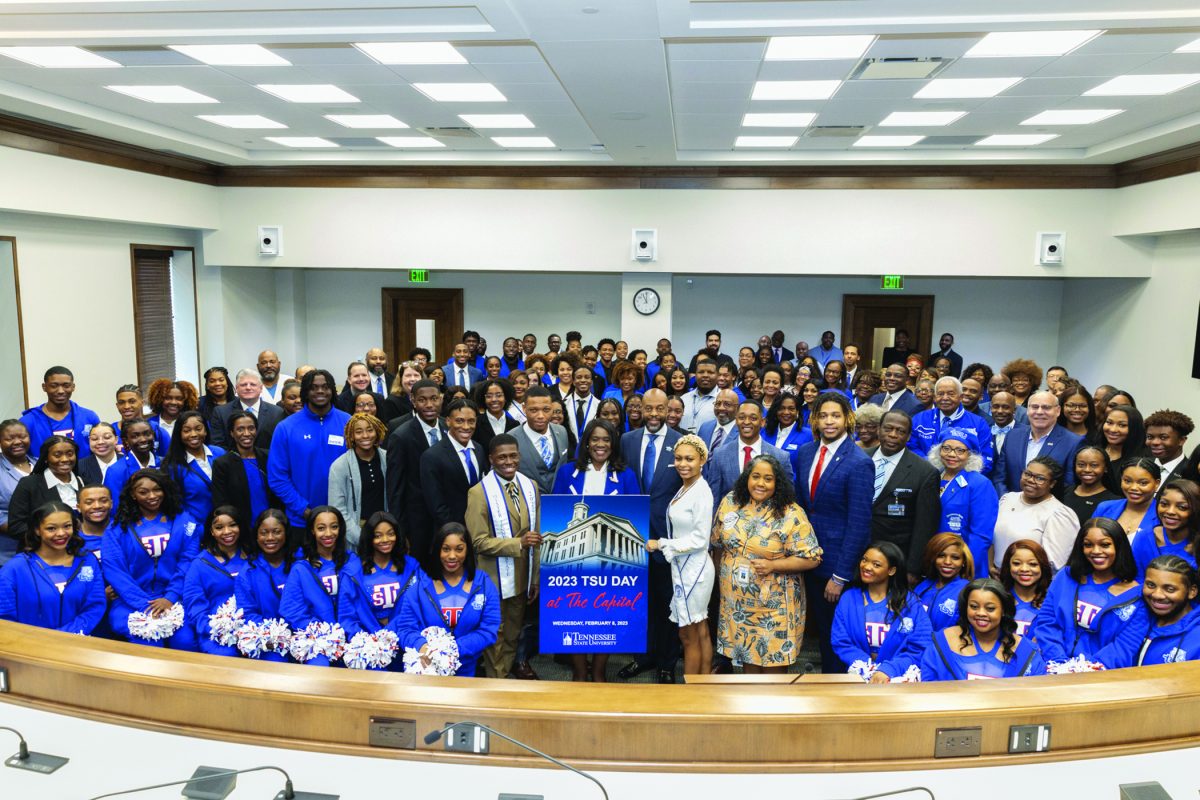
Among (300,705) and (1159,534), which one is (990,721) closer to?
(300,705)

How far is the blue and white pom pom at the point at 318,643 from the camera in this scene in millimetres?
3316

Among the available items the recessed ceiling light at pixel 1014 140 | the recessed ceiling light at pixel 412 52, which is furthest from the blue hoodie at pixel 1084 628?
the recessed ceiling light at pixel 1014 140

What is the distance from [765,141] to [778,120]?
109cm

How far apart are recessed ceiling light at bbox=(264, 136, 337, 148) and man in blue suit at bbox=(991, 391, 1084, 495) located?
7.19 metres

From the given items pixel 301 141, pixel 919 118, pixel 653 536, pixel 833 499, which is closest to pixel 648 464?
pixel 653 536

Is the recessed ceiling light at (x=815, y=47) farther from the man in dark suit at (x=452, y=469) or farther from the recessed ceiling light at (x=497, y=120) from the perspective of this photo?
the man in dark suit at (x=452, y=469)

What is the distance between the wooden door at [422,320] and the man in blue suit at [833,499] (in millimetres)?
8105

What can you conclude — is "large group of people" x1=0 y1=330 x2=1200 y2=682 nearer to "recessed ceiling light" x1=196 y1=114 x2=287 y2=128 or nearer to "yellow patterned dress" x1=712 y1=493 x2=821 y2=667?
"yellow patterned dress" x1=712 y1=493 x2=821 y2=667

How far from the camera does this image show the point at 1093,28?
4434mm

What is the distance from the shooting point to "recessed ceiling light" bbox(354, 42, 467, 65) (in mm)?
5051

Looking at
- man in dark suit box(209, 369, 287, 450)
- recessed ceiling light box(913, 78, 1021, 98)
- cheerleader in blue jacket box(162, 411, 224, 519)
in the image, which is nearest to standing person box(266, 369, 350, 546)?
cheerleader in blue jacket box(162, 411, 224, 519)

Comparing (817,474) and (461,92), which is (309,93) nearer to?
(461,92)

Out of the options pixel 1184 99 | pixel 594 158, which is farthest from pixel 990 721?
pixel 594 158

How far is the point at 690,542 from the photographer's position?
12.5ft
